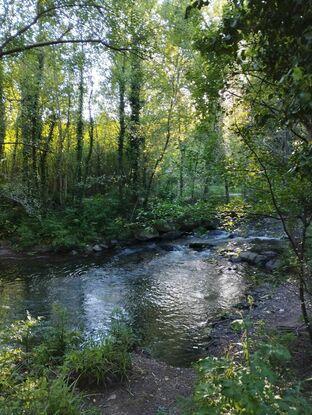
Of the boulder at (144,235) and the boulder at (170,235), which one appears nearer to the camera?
the boulder at (144,235)

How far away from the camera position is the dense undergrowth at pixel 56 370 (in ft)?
10.8

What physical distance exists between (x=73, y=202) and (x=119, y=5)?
13.9m

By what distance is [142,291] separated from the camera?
32.9ft

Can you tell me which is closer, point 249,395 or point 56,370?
point 249,395

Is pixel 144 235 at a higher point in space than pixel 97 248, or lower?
higher

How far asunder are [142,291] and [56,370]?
18.3ft

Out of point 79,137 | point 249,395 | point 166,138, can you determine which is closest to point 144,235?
point 166,138

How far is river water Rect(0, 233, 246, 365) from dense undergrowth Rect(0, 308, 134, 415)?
4.99 ft

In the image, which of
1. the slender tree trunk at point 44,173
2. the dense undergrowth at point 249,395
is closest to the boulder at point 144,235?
the slender tree trunk at point 44,173

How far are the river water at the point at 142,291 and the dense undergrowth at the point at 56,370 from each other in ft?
4.99

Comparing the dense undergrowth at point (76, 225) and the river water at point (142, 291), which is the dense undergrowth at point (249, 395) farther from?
the dense undergrowth at point (76, 225)

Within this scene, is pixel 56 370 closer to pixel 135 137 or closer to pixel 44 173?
pixel 44 173

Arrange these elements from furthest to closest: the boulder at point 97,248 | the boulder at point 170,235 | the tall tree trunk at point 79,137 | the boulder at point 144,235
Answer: the tall tree trunk at point 79,137
the boulder at point 170,235
the boulder at point 144,235
the boulder at point 97,248

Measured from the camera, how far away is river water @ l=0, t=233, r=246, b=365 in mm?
7191
